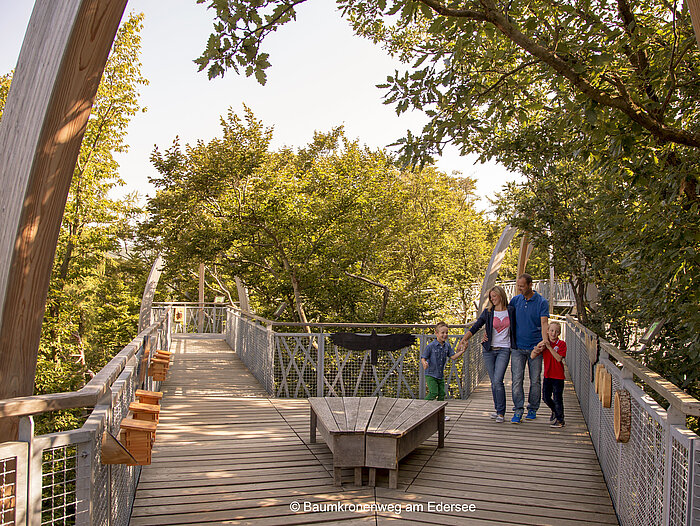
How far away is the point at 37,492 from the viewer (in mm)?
2357

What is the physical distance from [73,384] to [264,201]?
1047 cm

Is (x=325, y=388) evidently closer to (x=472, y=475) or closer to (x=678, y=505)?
(x=472, y=475)

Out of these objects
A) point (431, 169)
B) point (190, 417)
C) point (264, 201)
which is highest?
point (431, 169)

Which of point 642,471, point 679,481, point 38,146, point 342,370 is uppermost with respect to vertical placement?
point 38,146

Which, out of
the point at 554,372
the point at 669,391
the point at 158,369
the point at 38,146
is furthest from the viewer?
the point at 158,369

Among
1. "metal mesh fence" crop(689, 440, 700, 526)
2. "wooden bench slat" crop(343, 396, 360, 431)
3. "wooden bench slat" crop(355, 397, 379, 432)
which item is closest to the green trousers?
"wooden bench slat" crop(355, 397, 379, 432)

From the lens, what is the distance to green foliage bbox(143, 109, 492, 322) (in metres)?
15.7

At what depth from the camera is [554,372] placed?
21.3 ft

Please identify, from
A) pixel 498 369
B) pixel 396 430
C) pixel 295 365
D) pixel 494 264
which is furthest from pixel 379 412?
pixel 494 264

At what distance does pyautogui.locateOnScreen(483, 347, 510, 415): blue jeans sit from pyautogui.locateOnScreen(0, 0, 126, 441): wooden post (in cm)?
478

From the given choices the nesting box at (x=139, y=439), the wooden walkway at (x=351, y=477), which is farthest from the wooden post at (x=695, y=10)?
the nesting box at (x=139, y=439)

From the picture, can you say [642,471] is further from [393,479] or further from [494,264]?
[494,264]

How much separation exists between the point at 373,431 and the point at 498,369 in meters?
2.46

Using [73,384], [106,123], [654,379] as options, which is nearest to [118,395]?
[654,379]
